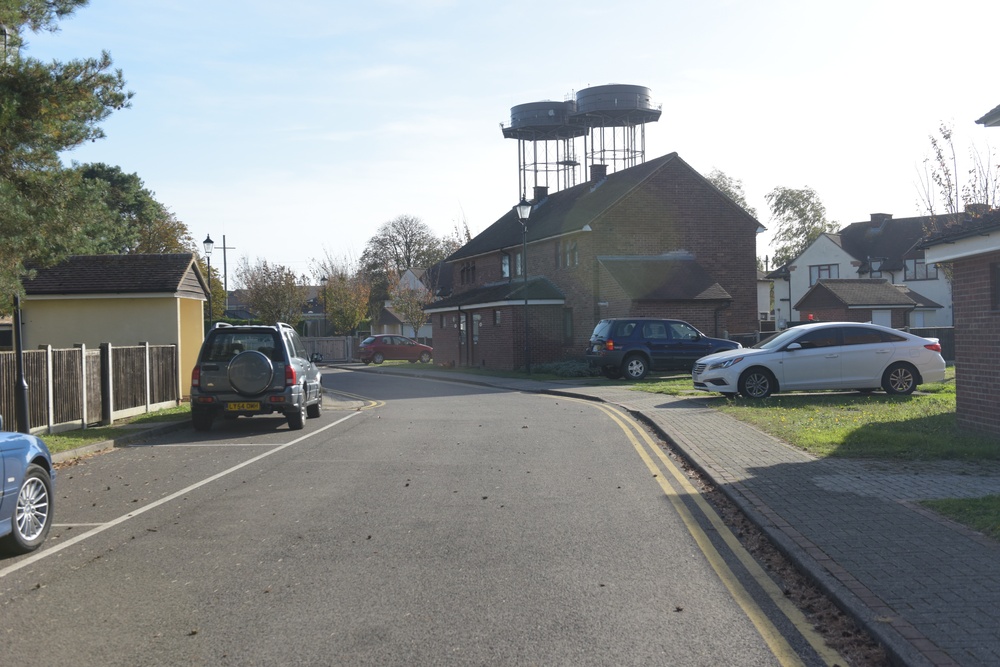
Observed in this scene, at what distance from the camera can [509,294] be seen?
39.7 meters

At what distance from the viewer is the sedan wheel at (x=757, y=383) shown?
64.4 ft

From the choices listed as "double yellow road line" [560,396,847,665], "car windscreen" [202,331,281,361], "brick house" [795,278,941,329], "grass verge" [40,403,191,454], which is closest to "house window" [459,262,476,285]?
"brick house" [795,278,941,329]

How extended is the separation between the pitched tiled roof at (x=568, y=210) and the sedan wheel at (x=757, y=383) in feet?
62.5

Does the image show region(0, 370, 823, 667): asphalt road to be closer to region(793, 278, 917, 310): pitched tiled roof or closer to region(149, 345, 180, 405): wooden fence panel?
region(149, 345, 180, 405): wooden fence panel

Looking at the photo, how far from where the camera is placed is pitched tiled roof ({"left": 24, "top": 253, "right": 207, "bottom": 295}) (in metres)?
23.3

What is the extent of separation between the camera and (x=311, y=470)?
38.4 ft

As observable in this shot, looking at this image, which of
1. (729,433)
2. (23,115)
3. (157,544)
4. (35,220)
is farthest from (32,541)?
(729,433)

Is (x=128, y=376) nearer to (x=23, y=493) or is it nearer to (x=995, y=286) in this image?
(x=23, y=493)

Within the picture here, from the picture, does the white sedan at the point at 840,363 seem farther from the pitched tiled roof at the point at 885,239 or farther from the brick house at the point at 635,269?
the pitched tiled roof at the point at 885,239

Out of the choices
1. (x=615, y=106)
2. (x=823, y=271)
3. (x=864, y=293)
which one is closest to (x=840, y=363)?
(x=615, y=106)

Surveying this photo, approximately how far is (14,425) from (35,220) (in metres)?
3.76

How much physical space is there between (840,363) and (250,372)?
1180 centimetres

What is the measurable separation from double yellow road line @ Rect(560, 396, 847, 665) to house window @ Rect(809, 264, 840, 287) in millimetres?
Result: 58809

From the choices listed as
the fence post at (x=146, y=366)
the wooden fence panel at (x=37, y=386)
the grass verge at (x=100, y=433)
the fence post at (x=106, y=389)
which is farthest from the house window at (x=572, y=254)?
the wooden fence panel at (x=37, y=386)
